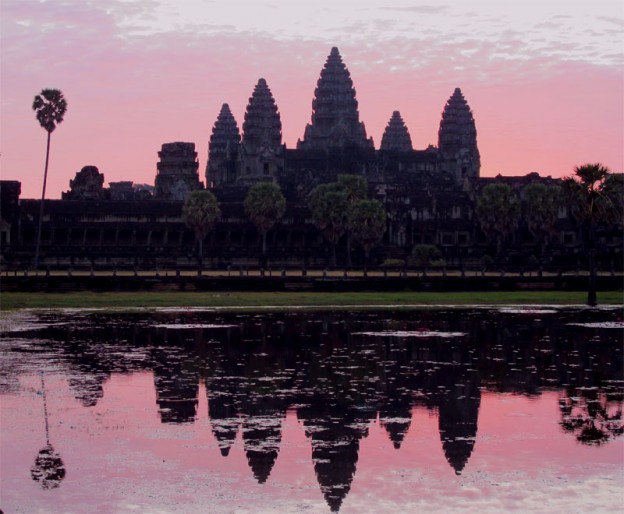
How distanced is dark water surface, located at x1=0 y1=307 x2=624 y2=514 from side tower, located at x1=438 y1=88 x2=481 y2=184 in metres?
124

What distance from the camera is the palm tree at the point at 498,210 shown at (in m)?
108

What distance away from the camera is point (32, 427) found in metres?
24.4

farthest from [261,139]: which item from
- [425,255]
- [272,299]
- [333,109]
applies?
[272,299]

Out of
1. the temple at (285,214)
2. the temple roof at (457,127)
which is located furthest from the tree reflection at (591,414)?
the temple roof at (457,127)

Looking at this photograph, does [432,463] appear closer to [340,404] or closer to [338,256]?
[340,404]

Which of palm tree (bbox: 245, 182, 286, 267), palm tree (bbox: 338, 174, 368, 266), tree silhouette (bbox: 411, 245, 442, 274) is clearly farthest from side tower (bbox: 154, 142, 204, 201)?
tree silhouette (bbox: 411, 245, 442, 274)

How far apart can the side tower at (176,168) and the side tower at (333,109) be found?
21300 millimetres

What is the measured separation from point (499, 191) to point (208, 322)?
2586 inches

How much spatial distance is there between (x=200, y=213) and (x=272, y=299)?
4902 cm

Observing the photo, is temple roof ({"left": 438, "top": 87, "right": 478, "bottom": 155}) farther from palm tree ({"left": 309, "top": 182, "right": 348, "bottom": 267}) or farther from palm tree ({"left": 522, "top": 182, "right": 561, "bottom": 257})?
palm tree ({"left": 309, "top": 182, "right": 348, "bottom": 267})

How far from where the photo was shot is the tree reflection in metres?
23.7

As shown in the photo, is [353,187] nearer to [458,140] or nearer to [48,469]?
[458,140]

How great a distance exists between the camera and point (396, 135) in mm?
187875

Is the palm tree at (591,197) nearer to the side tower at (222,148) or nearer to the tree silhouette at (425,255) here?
the tree silhouette at (425,255)
